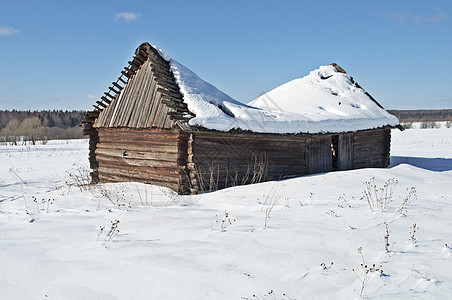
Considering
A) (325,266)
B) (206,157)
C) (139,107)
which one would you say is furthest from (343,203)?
(139,107)

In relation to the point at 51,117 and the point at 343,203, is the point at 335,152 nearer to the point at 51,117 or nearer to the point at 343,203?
the point at 343,203

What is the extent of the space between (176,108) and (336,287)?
7060 millimetres

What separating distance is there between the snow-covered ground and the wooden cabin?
8.29ft

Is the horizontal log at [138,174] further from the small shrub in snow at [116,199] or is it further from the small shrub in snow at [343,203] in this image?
the small shrub in snow at [343,203]

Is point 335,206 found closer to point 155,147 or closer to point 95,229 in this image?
point 95,229

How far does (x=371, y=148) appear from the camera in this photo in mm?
13922

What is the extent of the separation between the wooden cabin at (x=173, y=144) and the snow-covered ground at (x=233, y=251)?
253cm

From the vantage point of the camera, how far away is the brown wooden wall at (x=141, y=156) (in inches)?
382

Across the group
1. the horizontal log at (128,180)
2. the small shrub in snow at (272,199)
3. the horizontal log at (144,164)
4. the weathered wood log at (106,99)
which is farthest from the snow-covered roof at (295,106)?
the weathered wood log at (106,99)

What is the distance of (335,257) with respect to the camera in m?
4.07

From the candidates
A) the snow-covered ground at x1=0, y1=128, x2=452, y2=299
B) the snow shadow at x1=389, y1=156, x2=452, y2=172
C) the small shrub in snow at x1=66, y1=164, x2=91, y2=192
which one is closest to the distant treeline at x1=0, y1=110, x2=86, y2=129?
the small shrub in snow at x1=66, y1=164, x2=91, y2=192

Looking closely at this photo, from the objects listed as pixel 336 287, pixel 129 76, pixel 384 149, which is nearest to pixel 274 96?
pixel 384 149

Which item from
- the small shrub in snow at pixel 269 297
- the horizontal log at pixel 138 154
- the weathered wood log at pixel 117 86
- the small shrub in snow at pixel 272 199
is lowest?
the small shrub in snow at pixel 269 297

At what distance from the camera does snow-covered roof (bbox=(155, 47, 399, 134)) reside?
32.3 feet
